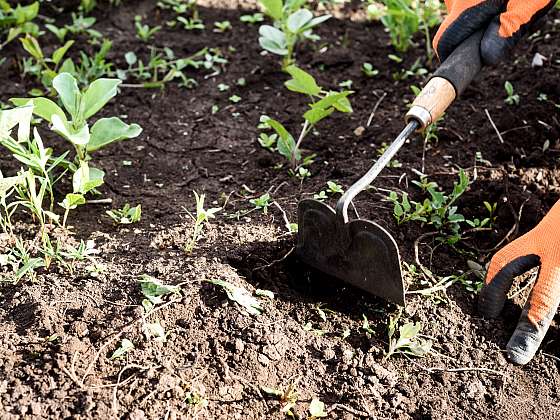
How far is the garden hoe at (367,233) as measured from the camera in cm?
225

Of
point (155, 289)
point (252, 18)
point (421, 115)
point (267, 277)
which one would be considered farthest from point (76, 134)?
point (252, 18)

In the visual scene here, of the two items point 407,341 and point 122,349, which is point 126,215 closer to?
point 122,349

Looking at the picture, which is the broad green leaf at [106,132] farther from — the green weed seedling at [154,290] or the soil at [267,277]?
the green weed seedling at [154,290]

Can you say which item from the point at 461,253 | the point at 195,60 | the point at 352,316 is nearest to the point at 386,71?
the point at 195,60

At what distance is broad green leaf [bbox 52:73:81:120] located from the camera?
8.32 ft

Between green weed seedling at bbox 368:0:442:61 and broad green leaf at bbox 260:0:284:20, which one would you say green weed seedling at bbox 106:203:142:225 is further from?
green weed seedling at bbox 368:0:442:61

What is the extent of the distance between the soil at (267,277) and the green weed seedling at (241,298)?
0.03 meters

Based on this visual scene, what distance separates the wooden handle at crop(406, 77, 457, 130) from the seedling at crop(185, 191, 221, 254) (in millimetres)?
735

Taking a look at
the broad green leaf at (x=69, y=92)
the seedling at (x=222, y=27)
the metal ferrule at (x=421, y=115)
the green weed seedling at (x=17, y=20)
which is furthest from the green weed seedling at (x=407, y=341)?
the green weed seedling at (x=17, y=20)

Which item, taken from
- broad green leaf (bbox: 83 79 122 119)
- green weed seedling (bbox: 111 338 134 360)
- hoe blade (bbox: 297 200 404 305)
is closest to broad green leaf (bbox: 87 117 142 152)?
broad green leaf (bbox: 83 79 122 119)

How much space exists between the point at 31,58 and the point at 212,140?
984mm

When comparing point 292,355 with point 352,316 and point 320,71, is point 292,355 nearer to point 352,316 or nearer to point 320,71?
point 352,316

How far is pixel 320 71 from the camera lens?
3523 millimetres

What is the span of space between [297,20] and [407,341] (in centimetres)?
164
